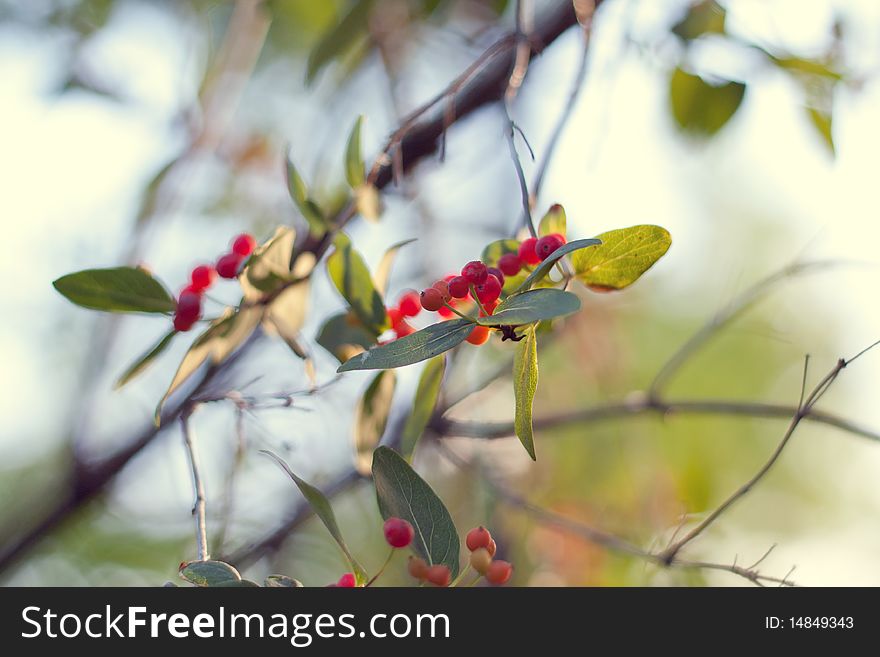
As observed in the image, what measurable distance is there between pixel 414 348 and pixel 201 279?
67cm

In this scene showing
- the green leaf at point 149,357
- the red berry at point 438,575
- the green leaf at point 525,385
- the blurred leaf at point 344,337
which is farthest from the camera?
the blurred leaf at point 344,337

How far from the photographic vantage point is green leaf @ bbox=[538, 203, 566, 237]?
4.00 feet

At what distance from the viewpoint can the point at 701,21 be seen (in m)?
1.85

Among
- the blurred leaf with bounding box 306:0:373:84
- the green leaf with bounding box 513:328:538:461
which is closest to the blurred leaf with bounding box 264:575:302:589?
the green leaf with bounding box 513:328:538:461

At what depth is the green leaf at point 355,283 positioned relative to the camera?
1.30 m

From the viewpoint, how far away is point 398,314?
142cm

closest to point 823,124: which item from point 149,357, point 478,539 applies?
point 478,539

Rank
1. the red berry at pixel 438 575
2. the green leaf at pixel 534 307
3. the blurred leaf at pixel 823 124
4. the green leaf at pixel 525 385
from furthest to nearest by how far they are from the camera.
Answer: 1. the blurred leaf at pixel 823 124
2. the red berry at pixel 438 575
3. the green leaf at pixel 525 385
4. the green leaf at pixel 534 307

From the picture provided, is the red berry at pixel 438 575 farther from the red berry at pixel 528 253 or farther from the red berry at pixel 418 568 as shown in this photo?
the red berry at pixel 528 253

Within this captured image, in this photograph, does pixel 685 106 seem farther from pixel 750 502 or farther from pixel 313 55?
pixel 750 502

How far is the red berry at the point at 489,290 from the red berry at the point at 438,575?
352 mm

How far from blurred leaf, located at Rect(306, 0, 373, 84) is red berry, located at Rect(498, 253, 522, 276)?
823 mm

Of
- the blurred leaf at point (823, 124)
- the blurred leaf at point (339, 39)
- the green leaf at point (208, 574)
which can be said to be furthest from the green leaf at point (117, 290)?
the blurred leaf at point (823, 124)
